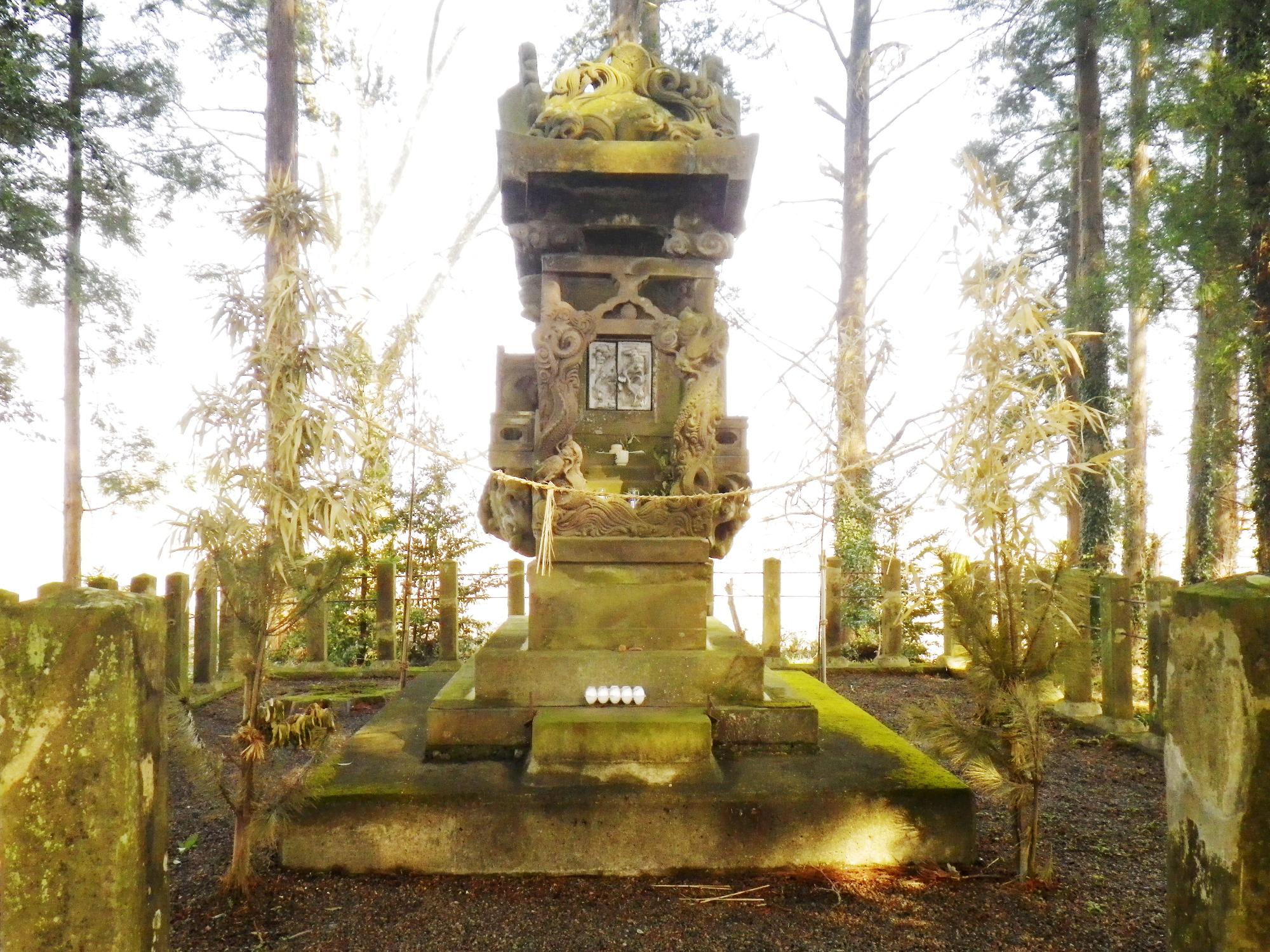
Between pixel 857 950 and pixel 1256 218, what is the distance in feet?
19.7

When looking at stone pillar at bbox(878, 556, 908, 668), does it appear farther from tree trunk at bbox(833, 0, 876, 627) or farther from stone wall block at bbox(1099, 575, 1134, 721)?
stone wall block at bbox(1099, 575, 1134, 721)

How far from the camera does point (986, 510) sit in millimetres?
3287

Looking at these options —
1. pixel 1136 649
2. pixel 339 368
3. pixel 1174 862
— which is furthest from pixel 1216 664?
pixel 1136 649

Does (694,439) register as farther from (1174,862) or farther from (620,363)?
(1174,862)

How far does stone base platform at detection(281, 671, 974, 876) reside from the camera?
3496 mm

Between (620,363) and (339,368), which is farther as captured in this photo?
(620,363)

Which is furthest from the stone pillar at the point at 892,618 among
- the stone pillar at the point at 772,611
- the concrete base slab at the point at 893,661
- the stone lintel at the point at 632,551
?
the stone lintel at the point at 632,551

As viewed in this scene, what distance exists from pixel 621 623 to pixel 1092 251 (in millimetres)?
9337

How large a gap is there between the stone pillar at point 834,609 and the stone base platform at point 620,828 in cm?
547

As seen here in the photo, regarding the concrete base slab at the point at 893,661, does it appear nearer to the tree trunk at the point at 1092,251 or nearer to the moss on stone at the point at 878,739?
the tree trunk at the point at 1092,251

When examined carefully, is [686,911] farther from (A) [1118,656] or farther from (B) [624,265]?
(A) [1118,656]

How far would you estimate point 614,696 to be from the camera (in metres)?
4.05

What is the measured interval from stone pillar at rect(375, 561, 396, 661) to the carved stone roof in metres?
5.01

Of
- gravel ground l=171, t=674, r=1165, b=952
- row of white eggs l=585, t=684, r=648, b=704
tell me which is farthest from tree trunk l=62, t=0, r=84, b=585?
row of white eggs l=585, t=684, r=648, b=704
